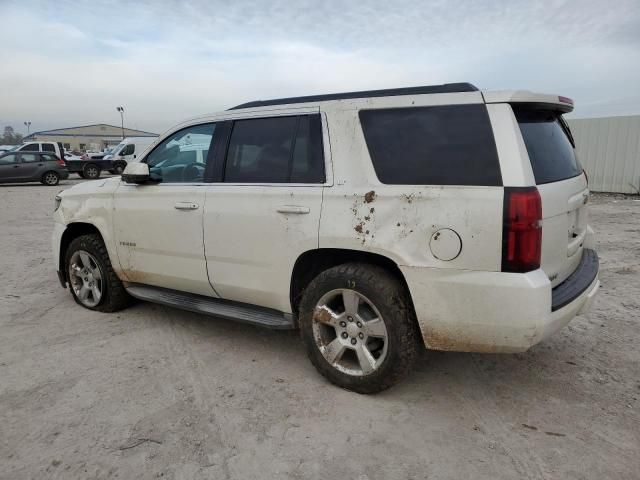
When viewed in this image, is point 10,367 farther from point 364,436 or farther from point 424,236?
point 424,236

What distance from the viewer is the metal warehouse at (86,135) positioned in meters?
77.4

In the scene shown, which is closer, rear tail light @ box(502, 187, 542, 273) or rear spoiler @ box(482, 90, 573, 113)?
rear tail light @ box(502, 187, 542, 273)

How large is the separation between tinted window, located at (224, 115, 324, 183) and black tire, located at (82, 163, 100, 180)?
73.9 ft

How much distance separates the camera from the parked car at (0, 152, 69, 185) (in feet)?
63.9

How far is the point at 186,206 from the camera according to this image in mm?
3674

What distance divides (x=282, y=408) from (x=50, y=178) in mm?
21091

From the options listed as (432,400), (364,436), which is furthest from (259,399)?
(432,400)

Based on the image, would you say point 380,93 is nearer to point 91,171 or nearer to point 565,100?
point 565,100

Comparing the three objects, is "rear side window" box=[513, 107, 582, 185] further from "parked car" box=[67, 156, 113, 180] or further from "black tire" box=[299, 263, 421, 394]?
"parked car" box=[67, 156, 113, 180]

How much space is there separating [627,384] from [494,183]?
1762mm

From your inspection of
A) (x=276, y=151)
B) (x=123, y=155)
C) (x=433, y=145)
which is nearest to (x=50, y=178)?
(x=123, y=155)

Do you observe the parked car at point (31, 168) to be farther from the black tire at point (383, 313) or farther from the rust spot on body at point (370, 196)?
the rust spot on body at point (370, 196)

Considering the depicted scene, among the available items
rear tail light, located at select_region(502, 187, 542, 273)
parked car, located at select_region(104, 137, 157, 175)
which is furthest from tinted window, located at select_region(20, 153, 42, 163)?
rear tail light, located at select_region(502, 187, 542, 273)

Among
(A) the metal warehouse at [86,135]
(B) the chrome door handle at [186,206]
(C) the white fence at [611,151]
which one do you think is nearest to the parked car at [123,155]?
(C) the white fence at [611,151]
